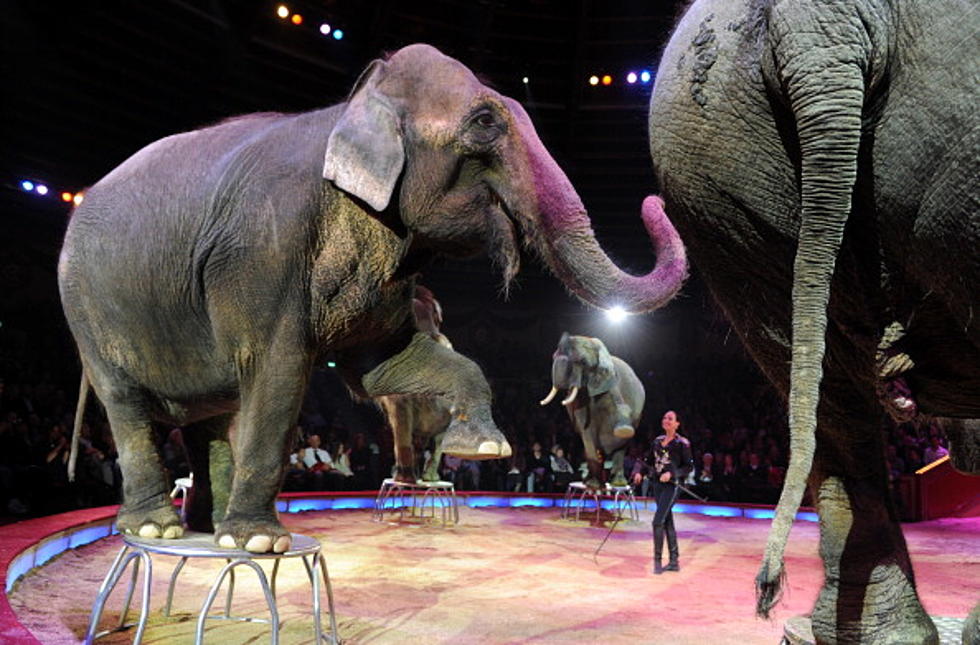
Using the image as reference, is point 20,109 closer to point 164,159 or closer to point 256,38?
point 256,38

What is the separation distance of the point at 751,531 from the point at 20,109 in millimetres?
11371

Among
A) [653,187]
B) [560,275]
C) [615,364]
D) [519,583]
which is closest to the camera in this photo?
[560,275]

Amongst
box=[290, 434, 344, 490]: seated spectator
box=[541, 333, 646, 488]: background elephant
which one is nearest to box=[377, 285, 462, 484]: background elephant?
box=[541, 333, 646, 488]: background elephant

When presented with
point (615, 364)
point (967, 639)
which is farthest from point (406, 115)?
point (615, 364)

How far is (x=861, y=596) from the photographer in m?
1.85

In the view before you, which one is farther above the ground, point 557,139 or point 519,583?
point 557,139

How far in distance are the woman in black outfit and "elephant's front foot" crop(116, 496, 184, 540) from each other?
3.93 m

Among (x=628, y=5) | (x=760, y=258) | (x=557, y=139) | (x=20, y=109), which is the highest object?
(x=628, y=5)

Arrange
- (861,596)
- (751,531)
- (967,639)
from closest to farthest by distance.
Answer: (967,639) < (861,596) < (751,531)

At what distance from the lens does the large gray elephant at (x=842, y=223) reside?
1272mm

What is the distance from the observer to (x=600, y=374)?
9.78 metres

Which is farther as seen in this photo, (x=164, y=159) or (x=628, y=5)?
(x=628, y=5)

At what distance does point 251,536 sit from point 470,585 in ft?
8.89

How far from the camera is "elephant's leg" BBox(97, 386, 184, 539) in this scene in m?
2.97
